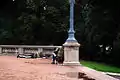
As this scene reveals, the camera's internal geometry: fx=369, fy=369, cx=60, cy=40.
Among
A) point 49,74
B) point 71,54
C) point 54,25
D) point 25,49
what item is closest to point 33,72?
point 49,74

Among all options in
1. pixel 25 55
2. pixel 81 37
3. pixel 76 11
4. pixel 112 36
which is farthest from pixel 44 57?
pixel 76 11

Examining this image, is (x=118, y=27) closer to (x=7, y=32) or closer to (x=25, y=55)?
(x=25, y=55)

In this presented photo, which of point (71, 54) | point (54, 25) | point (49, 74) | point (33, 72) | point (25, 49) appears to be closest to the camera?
point (49, 74)

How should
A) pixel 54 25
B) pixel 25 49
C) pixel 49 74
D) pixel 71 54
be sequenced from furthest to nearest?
pixel 54 25, pixel 25 49, pixel 71 54, pixel 49 74

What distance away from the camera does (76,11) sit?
4831cm

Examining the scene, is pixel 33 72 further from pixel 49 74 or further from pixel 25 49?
pixel 25 49

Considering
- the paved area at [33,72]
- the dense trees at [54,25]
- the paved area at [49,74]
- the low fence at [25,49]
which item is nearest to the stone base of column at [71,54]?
the paved area at [33,72]

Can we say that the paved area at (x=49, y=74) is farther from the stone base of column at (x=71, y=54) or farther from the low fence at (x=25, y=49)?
the low fence at (x=25, y=49)

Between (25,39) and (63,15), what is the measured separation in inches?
233

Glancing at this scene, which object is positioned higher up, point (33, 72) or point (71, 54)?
point (71, 54)

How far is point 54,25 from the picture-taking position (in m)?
46.7

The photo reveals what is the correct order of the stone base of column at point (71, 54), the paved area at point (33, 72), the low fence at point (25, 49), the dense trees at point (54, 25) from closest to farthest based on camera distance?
the paved area at point (33, 72) < the stone base of column at point (71, 54) < the dense trees at point (54, 25) < the low fence at point (25, 49)

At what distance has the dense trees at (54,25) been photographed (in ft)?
109

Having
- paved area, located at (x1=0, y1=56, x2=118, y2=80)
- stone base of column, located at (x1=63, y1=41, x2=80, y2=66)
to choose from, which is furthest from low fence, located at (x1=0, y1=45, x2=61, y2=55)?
paved area, located at (x1=0, y1=56, x2=118, y2=80)
